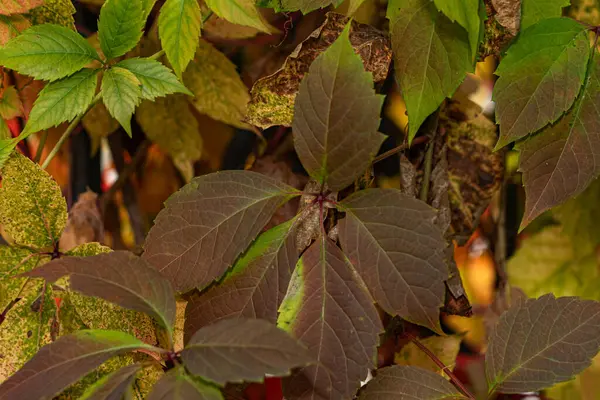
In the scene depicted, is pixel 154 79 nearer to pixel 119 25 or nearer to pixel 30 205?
pixel 119 25

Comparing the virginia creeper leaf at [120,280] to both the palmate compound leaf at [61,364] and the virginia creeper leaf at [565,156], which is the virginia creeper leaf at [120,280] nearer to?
the palmate compound leaf at [61,364]

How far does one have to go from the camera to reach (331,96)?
0.52 m

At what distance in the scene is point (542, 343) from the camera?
56 cm

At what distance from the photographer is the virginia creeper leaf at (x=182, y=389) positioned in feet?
1.47

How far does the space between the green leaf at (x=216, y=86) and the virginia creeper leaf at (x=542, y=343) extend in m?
0.40

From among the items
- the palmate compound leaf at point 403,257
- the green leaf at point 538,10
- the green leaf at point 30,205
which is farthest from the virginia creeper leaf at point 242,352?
the green leaf at point 538,10

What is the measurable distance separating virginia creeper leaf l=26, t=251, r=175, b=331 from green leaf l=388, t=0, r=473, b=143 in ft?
0.81

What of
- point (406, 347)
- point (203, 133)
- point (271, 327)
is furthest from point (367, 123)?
point (203, 133)

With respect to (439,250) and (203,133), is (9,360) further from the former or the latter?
(203,133)

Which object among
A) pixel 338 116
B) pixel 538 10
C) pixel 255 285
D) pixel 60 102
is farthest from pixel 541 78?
pixel 60 102

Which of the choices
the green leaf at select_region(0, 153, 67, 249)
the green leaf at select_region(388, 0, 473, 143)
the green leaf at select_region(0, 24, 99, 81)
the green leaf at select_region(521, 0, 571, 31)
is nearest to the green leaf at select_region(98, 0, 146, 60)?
the green leaf at select_region(0, 24, 99, 81)

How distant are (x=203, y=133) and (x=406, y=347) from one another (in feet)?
1.45

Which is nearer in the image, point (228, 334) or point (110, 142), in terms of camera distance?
point (228, 334)

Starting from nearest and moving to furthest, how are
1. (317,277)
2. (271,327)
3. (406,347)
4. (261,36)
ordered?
(271,327), (317,277), (406,347), (261,36)
